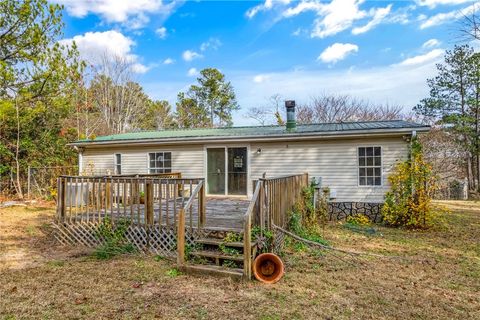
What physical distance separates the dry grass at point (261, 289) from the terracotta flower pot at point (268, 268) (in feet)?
0.43

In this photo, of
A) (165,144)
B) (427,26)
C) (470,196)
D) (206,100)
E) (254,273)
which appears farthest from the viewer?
(206,100)

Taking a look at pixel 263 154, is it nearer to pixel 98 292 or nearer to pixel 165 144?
pixel 165 144

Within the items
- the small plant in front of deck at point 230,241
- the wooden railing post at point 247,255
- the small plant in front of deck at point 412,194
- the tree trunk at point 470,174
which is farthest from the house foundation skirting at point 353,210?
the tree trunk at point 470,174

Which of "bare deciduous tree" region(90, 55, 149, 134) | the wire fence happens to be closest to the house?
the wire fence

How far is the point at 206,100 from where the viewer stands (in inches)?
1128

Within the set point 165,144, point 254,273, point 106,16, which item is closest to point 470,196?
point 165,144

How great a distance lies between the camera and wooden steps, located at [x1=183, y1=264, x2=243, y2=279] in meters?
4.42

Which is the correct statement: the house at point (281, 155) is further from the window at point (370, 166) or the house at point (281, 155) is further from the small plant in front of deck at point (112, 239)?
the small plant in front of deck at point (112, 239)

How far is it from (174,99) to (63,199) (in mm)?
24918

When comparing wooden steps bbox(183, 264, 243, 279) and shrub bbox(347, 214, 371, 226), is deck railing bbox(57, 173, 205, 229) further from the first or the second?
shrub bbox(347, 214, 371, 226)

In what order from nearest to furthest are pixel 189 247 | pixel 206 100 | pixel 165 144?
pixel 189 247, pixel 165 144, pixel 206 100

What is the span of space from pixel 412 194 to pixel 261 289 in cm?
593

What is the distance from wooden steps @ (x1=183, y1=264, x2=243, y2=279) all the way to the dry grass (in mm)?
151

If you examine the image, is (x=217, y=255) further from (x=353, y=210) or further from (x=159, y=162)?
(x=159, y=162)
